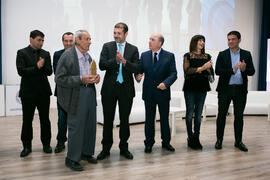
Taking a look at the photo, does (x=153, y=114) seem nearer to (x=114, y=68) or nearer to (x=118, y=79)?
(x=118, y=79)

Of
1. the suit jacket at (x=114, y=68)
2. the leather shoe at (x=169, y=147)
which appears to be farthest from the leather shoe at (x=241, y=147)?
the suit jacket at (x=114, y=68)

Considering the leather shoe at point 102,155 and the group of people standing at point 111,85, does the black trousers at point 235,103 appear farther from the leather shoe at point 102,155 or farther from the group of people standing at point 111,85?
the leather shoe at point 102,155

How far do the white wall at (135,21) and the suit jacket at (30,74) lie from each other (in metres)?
3.74

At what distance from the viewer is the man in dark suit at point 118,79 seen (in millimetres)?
3357

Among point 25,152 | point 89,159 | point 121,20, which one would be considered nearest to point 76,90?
point 89,159

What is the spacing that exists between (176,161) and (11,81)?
4934 mm

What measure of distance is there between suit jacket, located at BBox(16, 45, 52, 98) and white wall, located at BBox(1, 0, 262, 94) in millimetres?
3743

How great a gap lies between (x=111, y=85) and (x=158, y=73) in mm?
647

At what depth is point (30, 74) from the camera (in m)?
3.42

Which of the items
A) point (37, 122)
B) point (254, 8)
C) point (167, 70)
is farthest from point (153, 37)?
point (254, 8)

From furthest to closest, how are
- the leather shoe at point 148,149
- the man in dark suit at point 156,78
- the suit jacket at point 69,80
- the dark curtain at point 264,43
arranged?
1. the dark curtain at point 264,43
2. the leather shoe at point 148,149
3. the man in dark suit at point 156,78
4. the suit jacket at point 69,80

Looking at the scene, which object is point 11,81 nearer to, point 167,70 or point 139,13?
point 139,13

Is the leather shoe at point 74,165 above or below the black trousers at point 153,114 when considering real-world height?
below

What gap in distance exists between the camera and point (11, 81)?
6973mm
